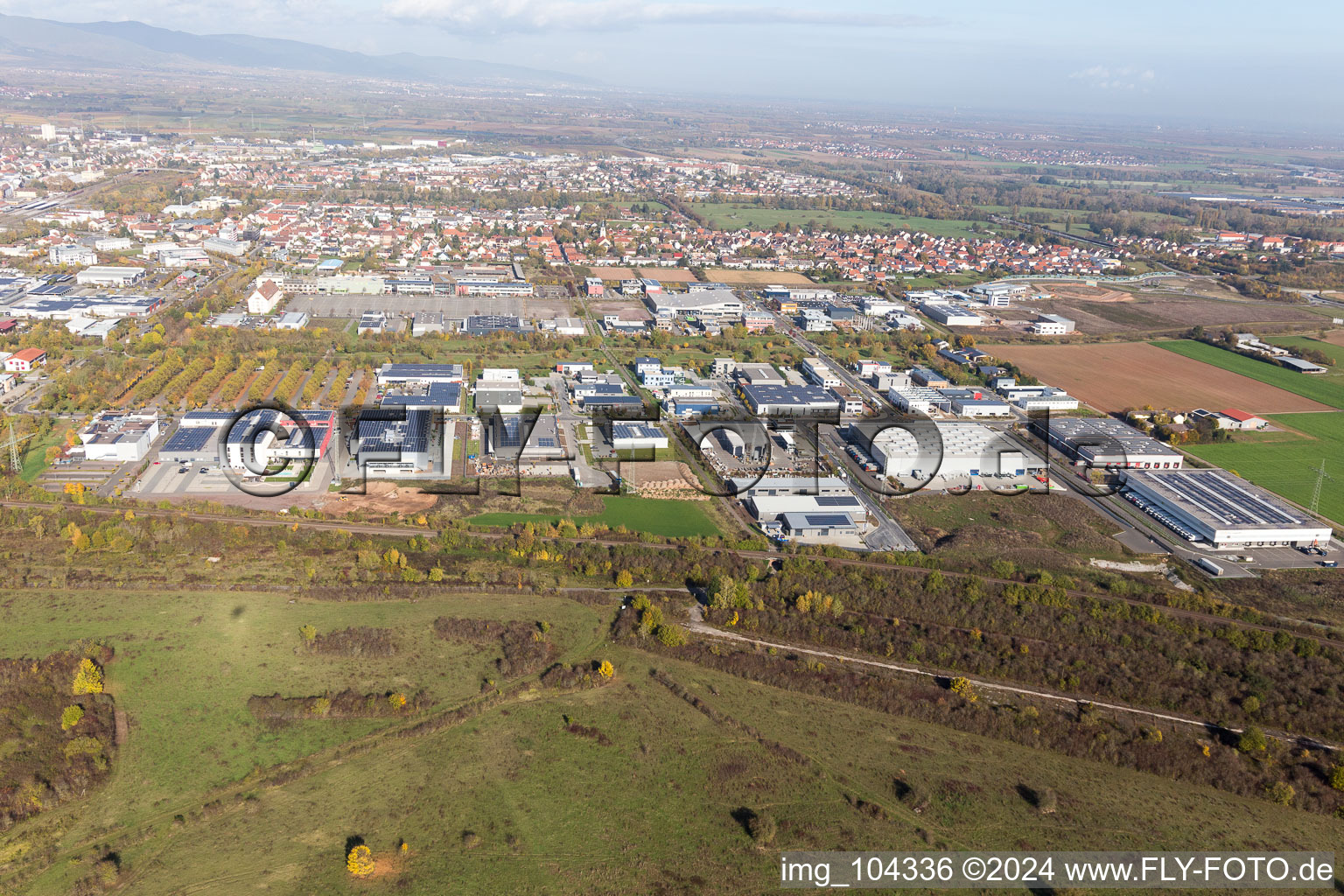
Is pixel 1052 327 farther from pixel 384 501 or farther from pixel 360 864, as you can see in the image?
pixel 360 864

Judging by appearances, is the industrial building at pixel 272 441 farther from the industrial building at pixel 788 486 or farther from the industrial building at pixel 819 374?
the industrial building at pixel 819 374

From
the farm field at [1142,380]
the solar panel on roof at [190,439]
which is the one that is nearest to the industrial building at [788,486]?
the farm field at [1142,380]

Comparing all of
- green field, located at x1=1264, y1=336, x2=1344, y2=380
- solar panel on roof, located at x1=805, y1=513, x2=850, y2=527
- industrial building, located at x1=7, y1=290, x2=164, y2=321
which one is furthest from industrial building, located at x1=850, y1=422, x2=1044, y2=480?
industrial building, located at x1=7, y1=290, x2=164, y2=321

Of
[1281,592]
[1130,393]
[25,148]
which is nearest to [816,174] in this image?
[1130,393]

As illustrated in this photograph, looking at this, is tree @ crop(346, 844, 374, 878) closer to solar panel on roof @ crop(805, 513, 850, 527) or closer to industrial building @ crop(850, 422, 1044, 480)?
solar panel on roof @ crop(805, 513, 850, 527)

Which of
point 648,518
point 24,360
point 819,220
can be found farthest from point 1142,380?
point 24,360

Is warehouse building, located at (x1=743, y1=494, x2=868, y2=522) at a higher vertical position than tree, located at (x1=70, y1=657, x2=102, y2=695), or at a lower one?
higher
